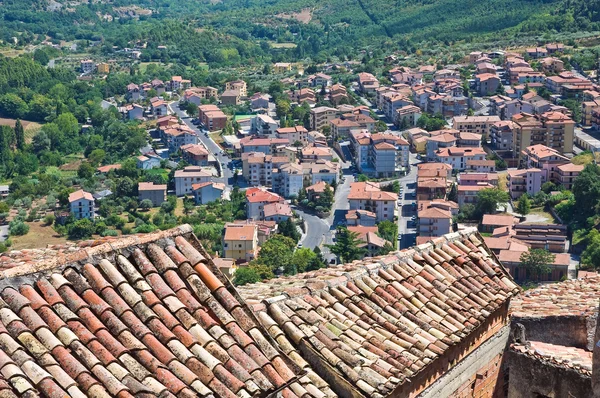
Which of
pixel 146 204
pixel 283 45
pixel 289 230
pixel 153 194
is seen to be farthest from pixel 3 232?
pixel 283 45

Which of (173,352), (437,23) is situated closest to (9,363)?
(173,352)

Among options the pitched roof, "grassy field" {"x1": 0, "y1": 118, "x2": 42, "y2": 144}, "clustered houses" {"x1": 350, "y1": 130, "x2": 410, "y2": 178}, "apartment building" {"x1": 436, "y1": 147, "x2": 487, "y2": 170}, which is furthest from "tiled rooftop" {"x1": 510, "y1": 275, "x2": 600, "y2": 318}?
"grassy field" {"x1": 0, "y1": 118, "x2": 42, "y2": 144}

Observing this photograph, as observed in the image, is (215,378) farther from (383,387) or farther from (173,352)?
(383,387)

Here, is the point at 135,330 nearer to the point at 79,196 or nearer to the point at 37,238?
the point at 37,238

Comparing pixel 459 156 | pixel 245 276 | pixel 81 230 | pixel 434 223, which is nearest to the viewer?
pixel 245 276

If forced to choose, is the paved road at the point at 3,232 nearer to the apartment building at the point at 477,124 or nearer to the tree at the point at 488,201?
the tree at the point at 488,201

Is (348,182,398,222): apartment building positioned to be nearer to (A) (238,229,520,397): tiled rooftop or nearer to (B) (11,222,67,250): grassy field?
(B) (11,222,67,250): grassy field

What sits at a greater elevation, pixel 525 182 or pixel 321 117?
pixel 321 117
